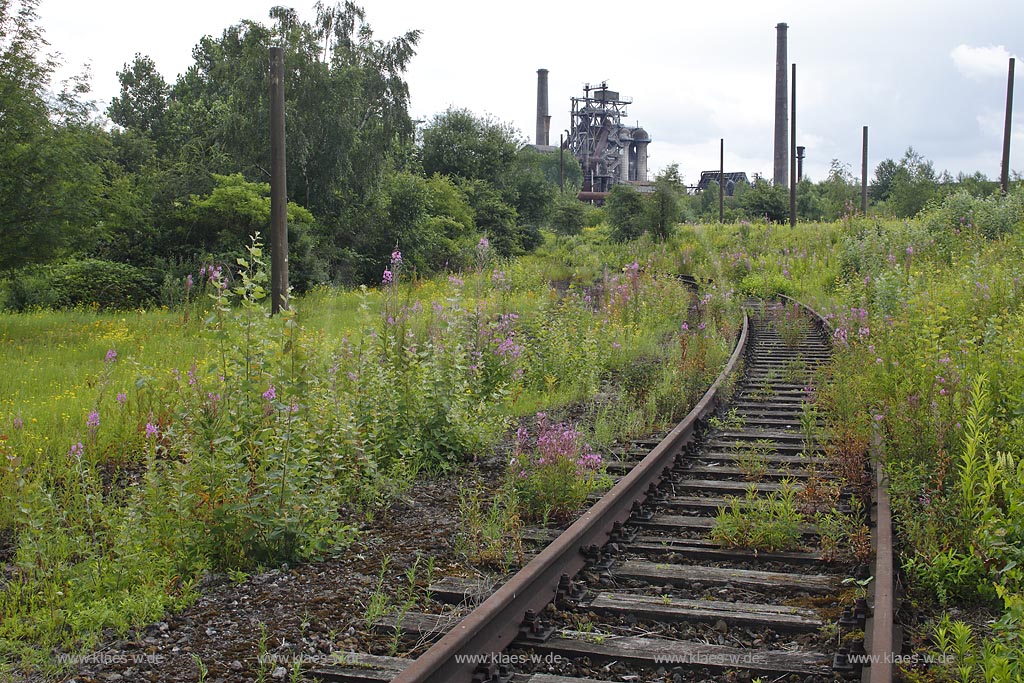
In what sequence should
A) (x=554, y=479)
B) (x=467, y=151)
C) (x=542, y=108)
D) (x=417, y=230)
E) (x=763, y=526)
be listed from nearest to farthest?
(x=763, y=526) → (x=554, y=479) → (x=417, y=230) → (x=467, y=151) → (x=542, y=108)

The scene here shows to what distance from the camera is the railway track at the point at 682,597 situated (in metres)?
3.33

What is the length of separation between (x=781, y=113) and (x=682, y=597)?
63.4 m

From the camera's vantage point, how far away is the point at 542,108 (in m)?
93.1

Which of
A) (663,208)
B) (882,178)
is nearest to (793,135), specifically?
(663,208)

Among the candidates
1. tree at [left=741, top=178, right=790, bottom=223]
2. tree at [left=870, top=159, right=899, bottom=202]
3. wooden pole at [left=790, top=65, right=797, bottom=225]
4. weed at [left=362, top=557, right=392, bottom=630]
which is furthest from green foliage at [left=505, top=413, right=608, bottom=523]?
tree at [left=870, top=159, right=899, bottom=202]

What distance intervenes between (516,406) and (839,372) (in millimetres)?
3454

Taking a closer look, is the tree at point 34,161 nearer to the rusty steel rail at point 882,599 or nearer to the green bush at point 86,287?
the green bush at point 86,287

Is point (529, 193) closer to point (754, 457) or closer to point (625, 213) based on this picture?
point (625, 213)

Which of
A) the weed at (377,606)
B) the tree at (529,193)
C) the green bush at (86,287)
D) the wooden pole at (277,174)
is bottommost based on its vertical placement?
the weed at (377,606)

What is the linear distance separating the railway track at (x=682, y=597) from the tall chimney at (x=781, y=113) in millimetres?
58801

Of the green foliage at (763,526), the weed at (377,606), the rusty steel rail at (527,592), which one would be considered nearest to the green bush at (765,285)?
the rusty steel rail at (527,592)

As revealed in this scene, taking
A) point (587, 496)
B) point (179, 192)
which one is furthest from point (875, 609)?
point (179, 192)

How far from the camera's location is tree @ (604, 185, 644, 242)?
121 feet

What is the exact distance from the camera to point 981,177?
2576 inches
